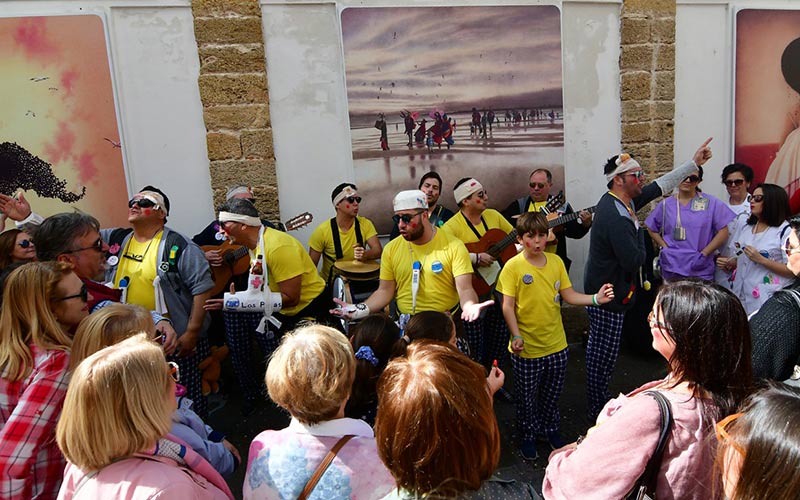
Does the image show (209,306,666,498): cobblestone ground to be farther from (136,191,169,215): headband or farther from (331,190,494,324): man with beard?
(136,191,169,215): headband

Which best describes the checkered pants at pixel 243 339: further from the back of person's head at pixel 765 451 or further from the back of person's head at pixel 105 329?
the back of person's head at pixel 765 451

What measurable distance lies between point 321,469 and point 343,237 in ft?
11.1

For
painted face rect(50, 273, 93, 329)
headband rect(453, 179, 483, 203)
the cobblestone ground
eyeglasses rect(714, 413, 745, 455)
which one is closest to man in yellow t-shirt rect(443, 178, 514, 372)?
headband rect(453, 179, 483, 203)

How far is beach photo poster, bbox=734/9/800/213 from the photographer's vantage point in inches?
242

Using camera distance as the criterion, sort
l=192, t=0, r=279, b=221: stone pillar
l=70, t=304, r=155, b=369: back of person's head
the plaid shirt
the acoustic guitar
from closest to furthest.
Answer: the plaid shirt → l=70, t=304, r=155, b=369: back of person's head → the acoustic guitar → l=192, t=0, r=279, b=221: stone pillar

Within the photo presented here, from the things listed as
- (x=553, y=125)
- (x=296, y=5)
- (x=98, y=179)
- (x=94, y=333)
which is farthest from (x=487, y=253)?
(x=98, y=179)

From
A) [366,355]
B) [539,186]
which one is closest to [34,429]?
[366,355]

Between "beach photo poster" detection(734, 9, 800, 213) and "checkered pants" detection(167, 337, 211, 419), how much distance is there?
19.8 feet

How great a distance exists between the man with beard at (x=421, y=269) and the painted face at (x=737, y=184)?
3174 mm

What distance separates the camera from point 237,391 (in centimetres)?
499

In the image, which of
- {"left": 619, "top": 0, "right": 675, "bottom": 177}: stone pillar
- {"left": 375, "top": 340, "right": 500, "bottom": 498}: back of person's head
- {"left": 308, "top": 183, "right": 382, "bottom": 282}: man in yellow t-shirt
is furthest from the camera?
{"left": 619, "top": 0, "right": 675, "bottom": 177}: stone pillar

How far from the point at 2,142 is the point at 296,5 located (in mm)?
2870

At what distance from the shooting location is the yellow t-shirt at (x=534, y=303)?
3.60 metres

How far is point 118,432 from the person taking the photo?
1573 millimetres
